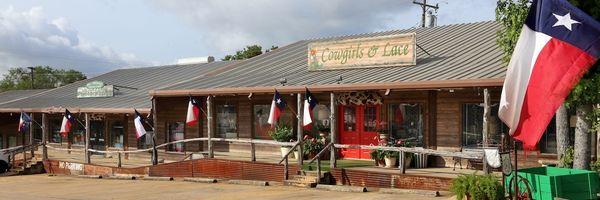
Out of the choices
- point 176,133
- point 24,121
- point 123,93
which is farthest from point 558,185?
point 24,121

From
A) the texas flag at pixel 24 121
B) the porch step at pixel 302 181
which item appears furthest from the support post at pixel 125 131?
the porch step at pixel 302 181

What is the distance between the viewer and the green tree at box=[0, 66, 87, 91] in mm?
88969

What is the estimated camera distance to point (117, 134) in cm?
2798

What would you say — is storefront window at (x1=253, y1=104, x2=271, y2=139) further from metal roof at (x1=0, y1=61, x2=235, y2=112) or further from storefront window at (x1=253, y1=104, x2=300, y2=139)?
metal roof at (x1=0, y1=61, x2=235, y2=112)

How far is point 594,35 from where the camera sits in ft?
23.1

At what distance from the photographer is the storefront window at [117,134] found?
27.6 m

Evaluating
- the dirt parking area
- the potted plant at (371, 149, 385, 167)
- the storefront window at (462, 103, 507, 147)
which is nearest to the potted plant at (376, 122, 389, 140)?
the potted plant at (371, 149, 385, 167)

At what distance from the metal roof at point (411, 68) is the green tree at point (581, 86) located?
7.79 ft

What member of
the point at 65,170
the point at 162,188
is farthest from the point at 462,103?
the point at 65,170

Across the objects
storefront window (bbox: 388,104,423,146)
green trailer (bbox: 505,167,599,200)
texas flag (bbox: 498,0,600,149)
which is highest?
texas flag (bbox: 498,0,600,149)

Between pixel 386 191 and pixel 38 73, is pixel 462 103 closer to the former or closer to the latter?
pixel 386 191

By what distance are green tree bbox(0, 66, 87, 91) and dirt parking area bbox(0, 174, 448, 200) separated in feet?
234

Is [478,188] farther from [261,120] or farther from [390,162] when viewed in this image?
[261,120]

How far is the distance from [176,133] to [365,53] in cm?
918
